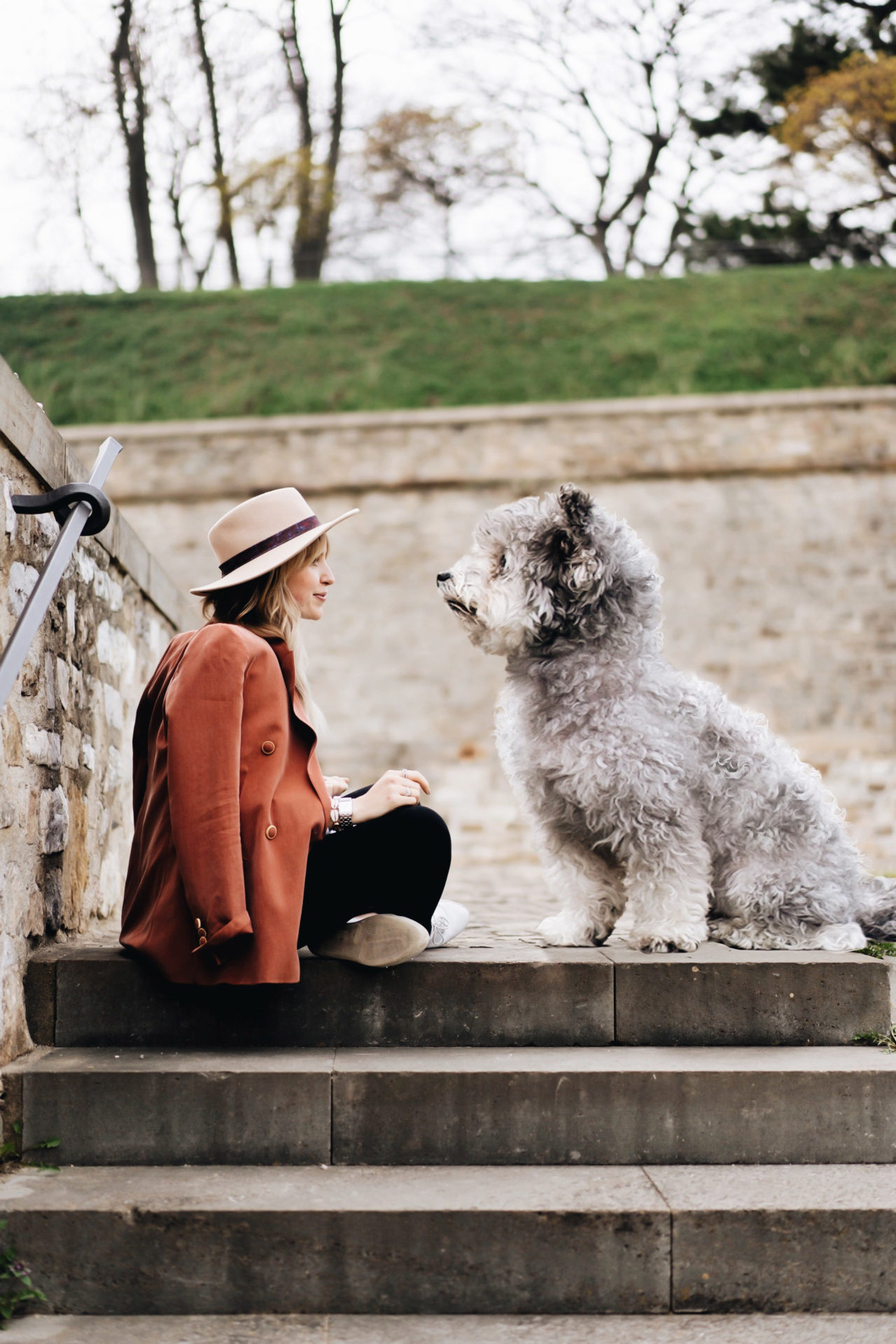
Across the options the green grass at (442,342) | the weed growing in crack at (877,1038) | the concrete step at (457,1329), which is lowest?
the concrete step at (457,1329)

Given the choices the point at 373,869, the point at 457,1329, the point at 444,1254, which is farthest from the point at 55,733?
the point at 457,1329

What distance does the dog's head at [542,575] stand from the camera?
10.1ft

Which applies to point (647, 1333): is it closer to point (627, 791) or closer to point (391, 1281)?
point (391, 1281)

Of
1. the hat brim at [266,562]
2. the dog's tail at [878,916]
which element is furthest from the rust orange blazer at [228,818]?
the dog's tail at [878,916]

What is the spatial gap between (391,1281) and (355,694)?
410 inches

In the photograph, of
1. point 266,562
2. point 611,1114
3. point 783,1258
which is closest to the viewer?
point 783,1258

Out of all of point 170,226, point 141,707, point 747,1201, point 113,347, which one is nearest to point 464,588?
point 141,707

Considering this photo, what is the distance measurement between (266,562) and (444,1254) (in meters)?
1.68

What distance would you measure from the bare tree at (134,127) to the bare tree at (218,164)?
3.14ft

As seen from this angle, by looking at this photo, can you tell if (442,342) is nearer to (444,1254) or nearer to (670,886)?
(670,886)

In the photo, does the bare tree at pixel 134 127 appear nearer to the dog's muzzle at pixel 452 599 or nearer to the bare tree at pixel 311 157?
the bare tree at pixel 311 157

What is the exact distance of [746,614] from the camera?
41.2 ft

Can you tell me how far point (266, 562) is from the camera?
2816 millimetres

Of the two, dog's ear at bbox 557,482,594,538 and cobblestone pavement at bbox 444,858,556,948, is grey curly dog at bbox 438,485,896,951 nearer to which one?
dog's ear at bbox 557,482,594,538
